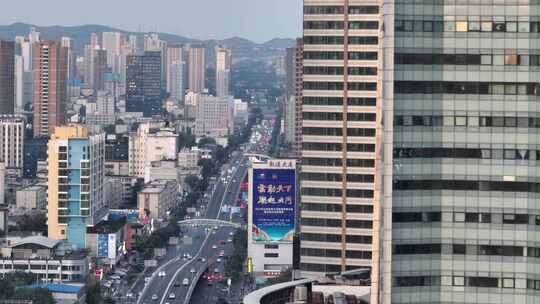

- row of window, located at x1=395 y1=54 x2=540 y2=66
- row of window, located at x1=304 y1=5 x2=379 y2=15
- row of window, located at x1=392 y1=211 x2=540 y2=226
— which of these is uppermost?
row of window, located at x1=304 y1=5 x2=379 y2=15

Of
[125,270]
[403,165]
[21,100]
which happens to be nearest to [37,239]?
[125,270]

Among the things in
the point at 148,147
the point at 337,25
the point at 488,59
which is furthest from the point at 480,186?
the point at 148,147

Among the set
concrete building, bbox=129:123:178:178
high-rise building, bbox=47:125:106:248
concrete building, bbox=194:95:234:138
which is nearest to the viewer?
high-rise building, bbox=47:125:106:248

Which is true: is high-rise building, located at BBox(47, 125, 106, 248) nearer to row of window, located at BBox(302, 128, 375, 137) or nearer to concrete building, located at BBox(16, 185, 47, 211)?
concrete building, located at BBox(16, 185, 47, 211)

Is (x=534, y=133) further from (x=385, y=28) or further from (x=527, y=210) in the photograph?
(x=385, y=28)

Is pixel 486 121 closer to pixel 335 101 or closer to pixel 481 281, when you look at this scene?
pixel 481 281

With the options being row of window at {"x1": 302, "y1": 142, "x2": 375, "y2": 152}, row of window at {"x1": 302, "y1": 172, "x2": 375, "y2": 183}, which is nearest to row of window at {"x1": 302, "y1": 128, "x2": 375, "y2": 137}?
row of window at {"x1": 302, "y1": 142, "x2": 375, "y2": 152}
